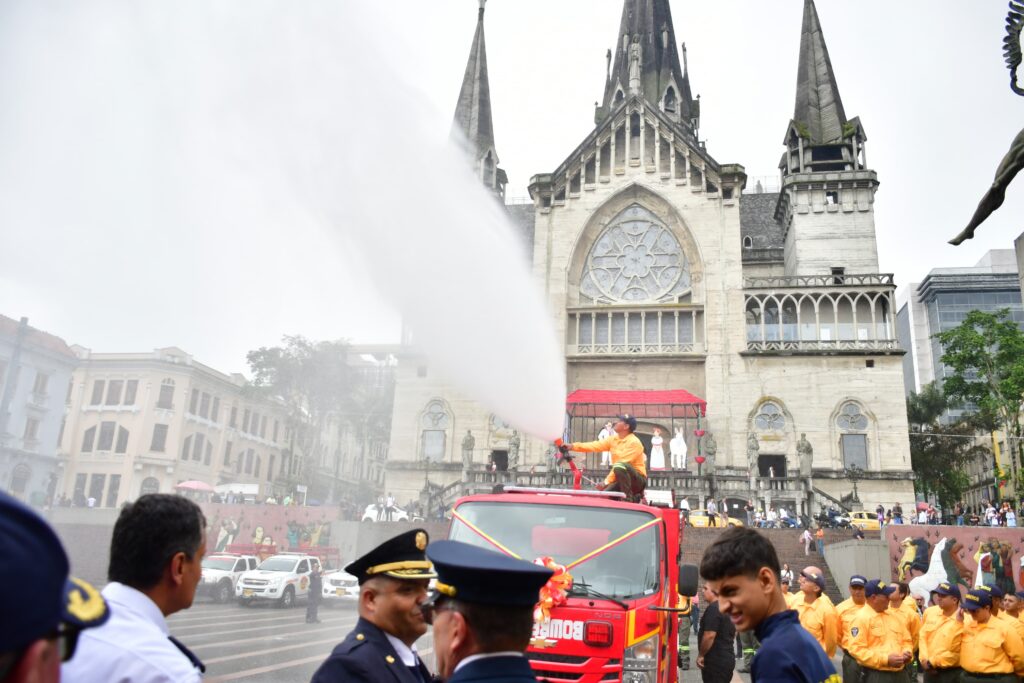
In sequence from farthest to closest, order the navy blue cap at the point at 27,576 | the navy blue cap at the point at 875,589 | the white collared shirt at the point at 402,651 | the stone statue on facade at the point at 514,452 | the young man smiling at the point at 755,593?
1. the stone statue on facade at the point at 514,452
2. the navy blue cap at the point at 875,589
3. the white collared shirt at the point at 402,651
4. the young man smiling at the point at 755,593
5. the navy blue cap at the point at 27,576

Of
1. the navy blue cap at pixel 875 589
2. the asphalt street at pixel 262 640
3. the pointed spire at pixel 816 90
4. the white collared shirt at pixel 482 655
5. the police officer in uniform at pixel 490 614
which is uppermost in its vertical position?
the pointed spire at pixel 816 90

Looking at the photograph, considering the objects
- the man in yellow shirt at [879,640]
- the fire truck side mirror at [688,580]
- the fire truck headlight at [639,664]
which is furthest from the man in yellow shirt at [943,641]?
the fire truck headlight at [639,664]

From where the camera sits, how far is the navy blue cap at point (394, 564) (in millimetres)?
3814

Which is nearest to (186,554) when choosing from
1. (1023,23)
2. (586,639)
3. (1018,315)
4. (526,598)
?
(526,598)

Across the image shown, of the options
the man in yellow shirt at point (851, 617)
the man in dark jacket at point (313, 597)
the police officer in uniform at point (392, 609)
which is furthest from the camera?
the man in dark jacket at point (313, 597)

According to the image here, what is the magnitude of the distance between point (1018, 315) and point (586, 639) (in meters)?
116

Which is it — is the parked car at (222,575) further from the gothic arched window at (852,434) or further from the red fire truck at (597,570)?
the gothic arched window at (852,434)

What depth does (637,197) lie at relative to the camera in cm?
4366

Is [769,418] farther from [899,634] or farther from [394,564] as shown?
[394,564]

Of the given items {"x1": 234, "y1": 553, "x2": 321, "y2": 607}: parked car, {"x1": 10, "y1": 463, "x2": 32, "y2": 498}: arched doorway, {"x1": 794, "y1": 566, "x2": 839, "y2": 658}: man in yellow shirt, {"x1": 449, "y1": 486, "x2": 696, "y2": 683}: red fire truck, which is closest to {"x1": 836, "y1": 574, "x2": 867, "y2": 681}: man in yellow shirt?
{"x1": 794, "y1": 566, "x2": 839, "y2": 658}: man in yellow shirt

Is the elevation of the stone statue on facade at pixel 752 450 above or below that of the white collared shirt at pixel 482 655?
above

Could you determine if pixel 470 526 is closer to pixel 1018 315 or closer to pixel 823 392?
pixel 823 392

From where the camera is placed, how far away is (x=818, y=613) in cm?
873

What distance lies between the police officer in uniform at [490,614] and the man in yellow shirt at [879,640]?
7.42 meters
